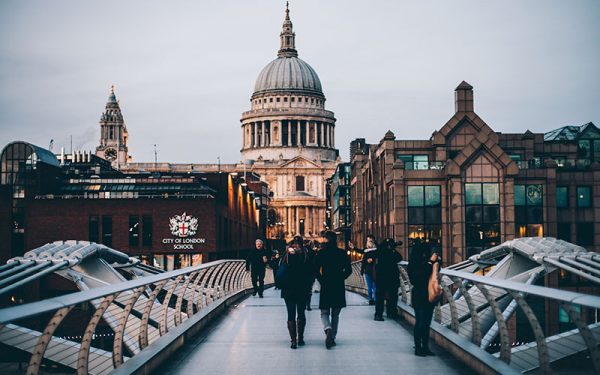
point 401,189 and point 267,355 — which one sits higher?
point 401,189

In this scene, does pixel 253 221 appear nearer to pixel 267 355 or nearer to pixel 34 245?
pixel 34 245

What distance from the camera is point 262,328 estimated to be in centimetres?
1772

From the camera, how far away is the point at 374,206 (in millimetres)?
70000

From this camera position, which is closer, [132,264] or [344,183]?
[132,264]

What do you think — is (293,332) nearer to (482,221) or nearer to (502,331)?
(502,331)

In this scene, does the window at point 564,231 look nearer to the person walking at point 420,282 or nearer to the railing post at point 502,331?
the person walking at point 420,282

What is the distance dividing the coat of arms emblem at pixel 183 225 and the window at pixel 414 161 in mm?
18402

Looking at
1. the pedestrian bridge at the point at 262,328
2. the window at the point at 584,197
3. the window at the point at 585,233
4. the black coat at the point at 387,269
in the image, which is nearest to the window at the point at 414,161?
the window at the point at 584,197

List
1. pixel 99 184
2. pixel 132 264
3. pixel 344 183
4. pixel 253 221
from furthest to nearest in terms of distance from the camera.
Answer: pixel 253 221 < pixel 344 183 < pixel 99 184 < pixel 132 264

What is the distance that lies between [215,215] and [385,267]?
5257 cm

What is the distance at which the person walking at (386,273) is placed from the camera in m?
18.2

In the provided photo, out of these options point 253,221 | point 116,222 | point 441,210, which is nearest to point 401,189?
point 441,210

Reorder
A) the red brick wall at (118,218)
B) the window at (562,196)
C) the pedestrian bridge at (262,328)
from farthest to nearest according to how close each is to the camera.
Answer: the red brick wall at (118,218)
the window at (562,196)
the pedestrian bridge at (262,328)

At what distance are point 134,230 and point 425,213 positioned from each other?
1006 inches
